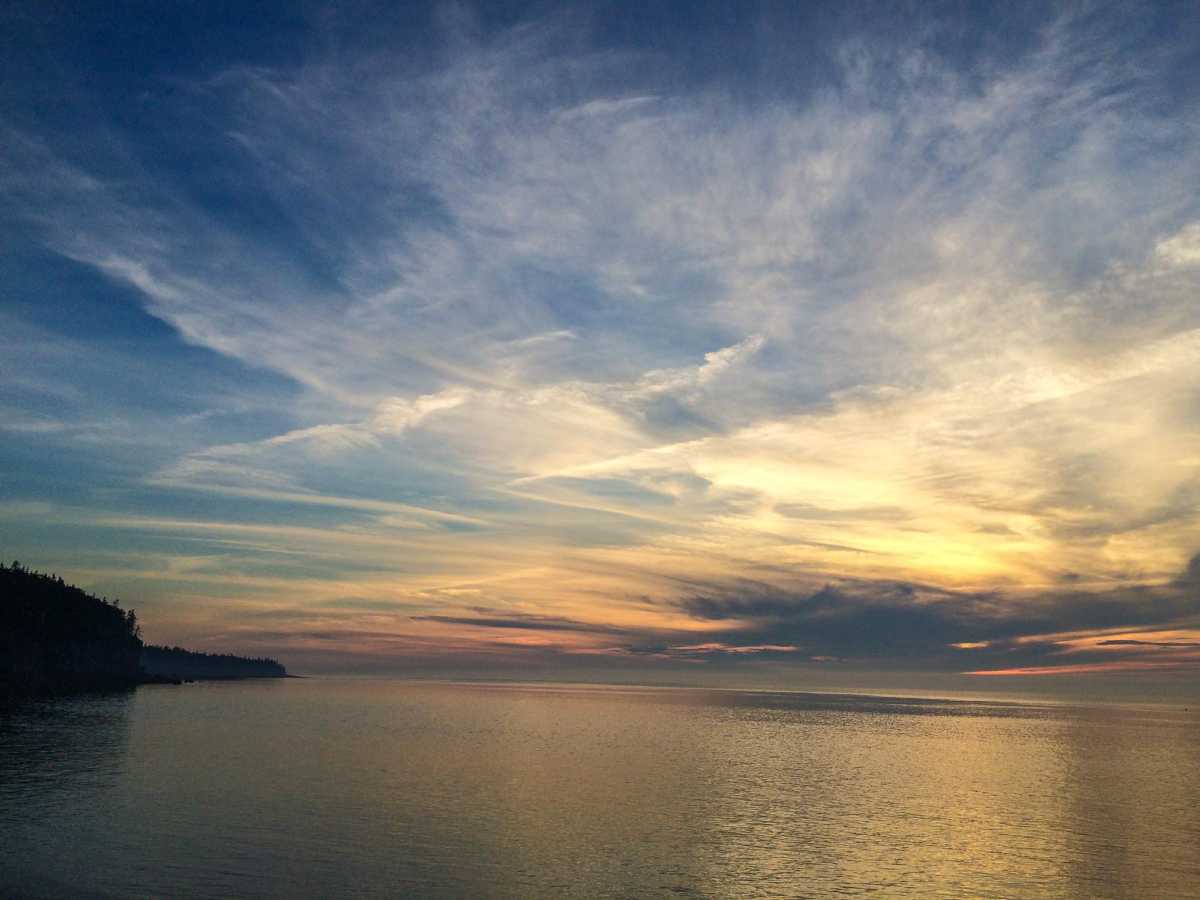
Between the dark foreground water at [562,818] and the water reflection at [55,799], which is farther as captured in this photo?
the dark foreground water at [562,818]

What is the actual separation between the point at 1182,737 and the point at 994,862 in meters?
140

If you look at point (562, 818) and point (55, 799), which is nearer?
point (55, 799)

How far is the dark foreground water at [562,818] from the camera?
36.4 metres

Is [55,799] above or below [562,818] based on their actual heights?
above

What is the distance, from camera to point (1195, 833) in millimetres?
52219

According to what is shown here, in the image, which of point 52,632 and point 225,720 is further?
point 52,632

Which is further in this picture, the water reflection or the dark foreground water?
the dark foreground water

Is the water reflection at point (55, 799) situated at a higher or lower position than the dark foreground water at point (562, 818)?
higher

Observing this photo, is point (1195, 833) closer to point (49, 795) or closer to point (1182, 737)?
point (49, 795)

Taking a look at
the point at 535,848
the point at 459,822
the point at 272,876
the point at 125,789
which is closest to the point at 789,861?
the point at 535,848

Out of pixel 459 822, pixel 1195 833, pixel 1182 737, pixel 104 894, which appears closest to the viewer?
pixel 104 894

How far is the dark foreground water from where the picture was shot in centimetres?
3644

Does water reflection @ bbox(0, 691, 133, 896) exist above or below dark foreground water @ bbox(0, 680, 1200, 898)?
above

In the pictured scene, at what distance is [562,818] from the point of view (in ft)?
164
